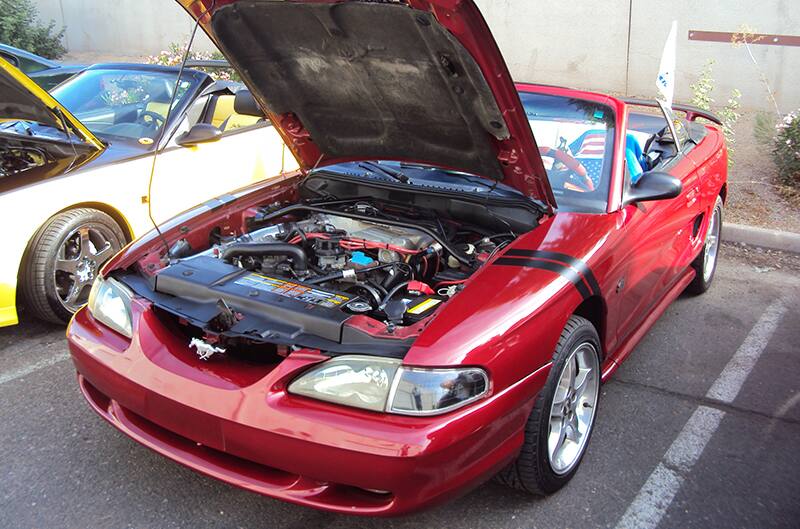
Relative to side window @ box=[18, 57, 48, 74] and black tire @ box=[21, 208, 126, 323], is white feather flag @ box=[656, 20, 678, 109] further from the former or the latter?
side window @ box=[18, 57, 48, 74]

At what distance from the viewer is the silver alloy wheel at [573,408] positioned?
9.34 feet

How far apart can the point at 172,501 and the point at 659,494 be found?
188 cm

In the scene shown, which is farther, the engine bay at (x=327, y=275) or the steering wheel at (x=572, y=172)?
the steering wheel at (x=572, y=172)

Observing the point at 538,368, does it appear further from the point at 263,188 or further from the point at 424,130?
the point at 263,188

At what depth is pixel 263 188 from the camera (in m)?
4.00

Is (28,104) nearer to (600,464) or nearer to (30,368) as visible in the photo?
(30,368)

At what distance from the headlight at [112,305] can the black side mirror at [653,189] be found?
217 cm

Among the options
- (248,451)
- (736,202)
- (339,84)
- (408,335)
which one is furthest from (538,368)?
(736,202)

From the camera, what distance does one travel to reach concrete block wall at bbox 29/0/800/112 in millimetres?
9039

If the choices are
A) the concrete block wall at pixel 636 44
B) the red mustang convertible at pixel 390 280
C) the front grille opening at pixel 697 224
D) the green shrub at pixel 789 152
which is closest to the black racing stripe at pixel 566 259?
the red mustang convertible at pixel 390 280

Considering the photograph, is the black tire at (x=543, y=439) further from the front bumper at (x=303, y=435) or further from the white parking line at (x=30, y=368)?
the white parking line at (x=30, y=368)

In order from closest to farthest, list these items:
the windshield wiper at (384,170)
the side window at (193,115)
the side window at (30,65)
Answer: the windshield wiper at (384,170) → the side window at (193,115) → the side window at (30,65)

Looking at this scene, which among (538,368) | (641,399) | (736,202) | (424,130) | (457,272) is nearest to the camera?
(538,368)

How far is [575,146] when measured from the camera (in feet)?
11.5
